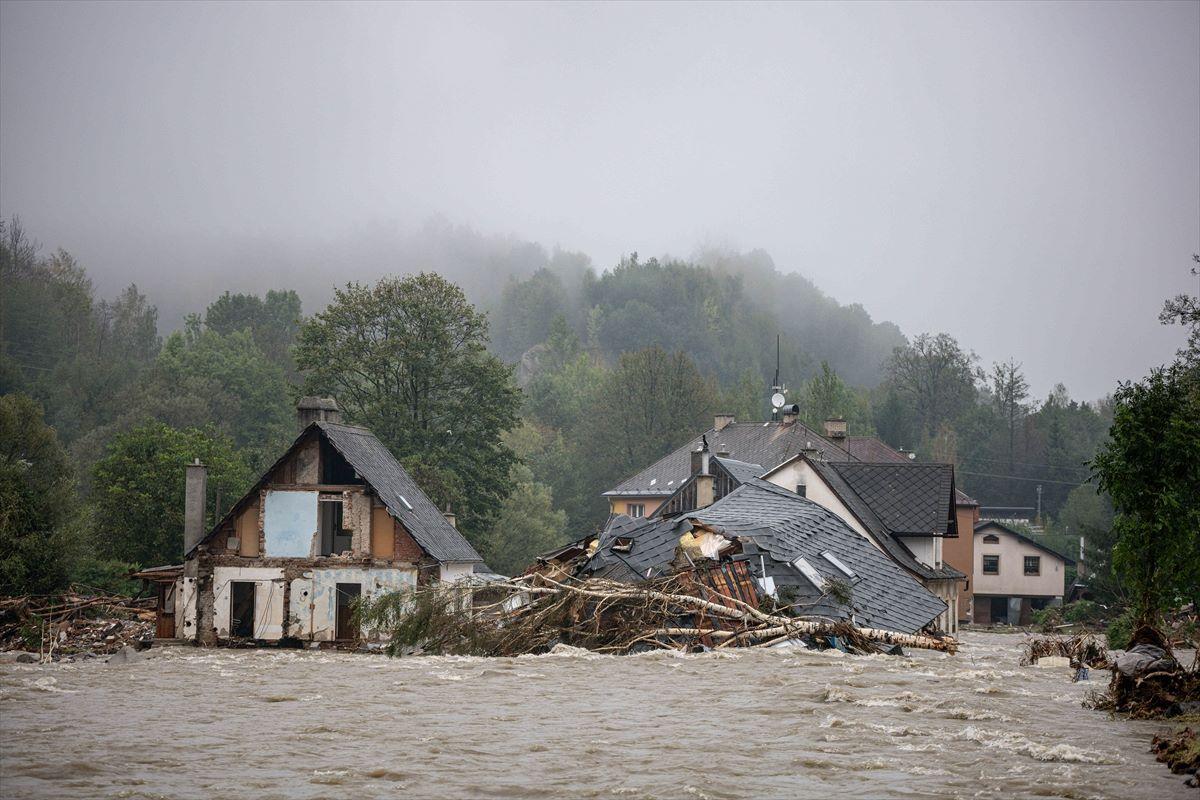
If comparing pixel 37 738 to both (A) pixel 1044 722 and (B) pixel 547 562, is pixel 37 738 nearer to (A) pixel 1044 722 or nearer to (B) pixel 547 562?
(A) pixel 1044 722

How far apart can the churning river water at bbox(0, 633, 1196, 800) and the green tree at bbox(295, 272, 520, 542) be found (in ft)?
116

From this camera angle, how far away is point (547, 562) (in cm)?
3083

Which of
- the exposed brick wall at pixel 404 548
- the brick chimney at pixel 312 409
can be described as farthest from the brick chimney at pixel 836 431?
the exposed brick wall at pixel 404 548

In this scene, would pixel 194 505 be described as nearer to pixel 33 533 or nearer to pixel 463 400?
pixel 33 533

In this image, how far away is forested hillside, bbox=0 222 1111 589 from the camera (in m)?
51.6

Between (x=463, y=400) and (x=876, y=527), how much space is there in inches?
941

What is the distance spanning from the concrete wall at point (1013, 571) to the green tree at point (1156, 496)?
196ft

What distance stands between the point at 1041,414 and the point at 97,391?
268ft

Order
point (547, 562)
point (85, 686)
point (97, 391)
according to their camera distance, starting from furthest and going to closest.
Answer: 1. point (97, 391)
2. point (547, 562)
3. point (85, 686)

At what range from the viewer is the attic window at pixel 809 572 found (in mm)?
28375

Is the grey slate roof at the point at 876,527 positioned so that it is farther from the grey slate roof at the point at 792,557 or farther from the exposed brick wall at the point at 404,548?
the exposed brick wall at the point at 404,548

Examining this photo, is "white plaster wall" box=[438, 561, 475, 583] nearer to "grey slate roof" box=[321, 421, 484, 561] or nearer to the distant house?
"grey slate roof" box=[321, 421, 484, 561]

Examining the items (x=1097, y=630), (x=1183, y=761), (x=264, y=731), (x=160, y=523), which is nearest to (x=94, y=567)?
(x=160, y=523)

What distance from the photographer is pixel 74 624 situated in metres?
38.4
